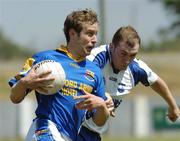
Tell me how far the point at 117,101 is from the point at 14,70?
3205 cm

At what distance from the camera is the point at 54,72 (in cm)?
705

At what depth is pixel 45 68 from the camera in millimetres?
6984

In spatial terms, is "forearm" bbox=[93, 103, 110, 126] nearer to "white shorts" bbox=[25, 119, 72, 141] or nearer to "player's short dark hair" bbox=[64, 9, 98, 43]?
"white shorts" bbox=[25, 119, 72, 141]

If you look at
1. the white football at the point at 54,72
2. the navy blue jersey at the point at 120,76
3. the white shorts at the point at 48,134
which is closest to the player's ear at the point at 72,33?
the white football at the point at 54,72

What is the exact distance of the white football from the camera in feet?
22.9

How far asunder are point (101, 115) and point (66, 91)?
0.39 m

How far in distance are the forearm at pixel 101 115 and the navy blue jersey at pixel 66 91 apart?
0.13m

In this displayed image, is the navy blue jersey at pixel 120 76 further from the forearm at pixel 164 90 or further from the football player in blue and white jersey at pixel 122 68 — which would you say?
the forearm at pixel 164 90

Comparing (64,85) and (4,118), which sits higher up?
(64,85)

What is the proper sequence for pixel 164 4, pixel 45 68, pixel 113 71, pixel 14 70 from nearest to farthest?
1. pixel 45 68
2. pixel 113 71
3. pixel 14 70
4. pixel 164 4

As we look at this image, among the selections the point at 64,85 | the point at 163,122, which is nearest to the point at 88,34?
the point at 64,85

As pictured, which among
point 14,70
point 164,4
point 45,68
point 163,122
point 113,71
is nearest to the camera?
point 45,68

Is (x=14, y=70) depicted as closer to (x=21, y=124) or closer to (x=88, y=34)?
(x=21, y=124)

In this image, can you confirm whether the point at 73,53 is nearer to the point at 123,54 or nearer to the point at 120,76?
the point at 123,54
